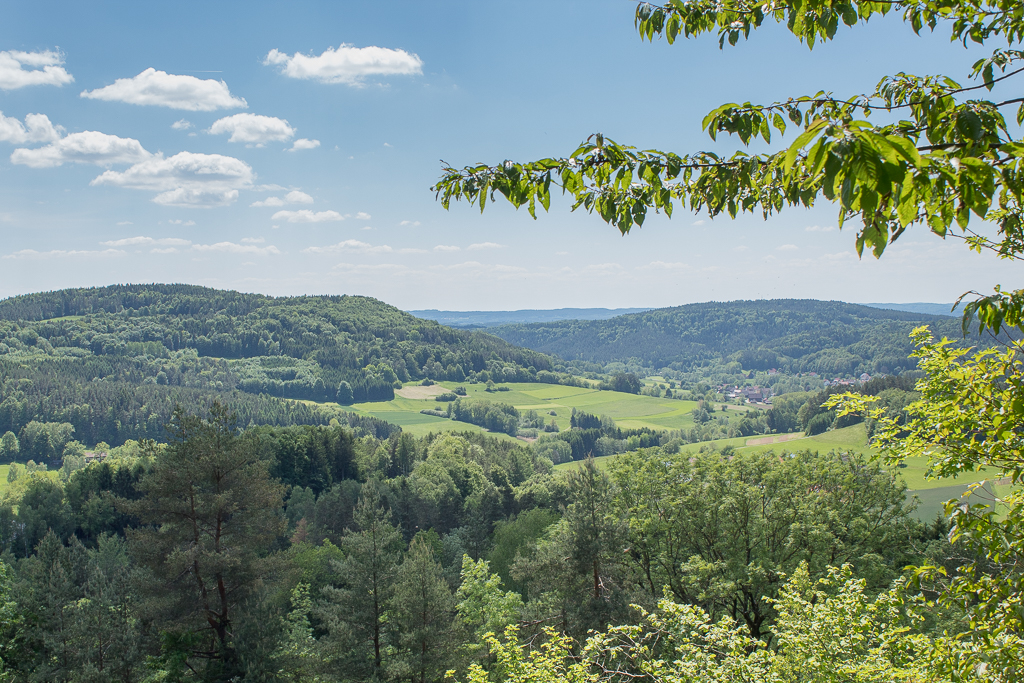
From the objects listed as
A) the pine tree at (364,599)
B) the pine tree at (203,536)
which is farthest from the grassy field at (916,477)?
the pine tree at (203,536)

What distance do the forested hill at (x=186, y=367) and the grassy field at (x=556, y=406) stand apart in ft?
39.9

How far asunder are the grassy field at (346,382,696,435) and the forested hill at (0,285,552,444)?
12176mm

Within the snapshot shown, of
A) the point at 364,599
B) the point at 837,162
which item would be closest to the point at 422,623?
the point at 364,599

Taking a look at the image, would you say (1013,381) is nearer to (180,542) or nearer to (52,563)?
(180,542)

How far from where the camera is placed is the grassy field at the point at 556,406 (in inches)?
4870

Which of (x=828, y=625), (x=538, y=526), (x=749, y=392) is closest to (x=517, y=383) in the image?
(x=749, y=392)

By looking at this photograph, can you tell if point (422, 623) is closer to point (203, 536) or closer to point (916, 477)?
point (203, 536)

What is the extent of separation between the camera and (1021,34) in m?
3.69

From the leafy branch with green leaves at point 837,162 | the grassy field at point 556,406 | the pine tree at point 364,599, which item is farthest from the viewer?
the grassy field at point 556,406

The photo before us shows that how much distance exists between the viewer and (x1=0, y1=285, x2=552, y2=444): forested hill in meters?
120

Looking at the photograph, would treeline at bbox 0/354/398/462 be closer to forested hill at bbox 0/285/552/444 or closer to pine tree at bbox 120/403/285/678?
forested hill at bbox 0/285/552/444

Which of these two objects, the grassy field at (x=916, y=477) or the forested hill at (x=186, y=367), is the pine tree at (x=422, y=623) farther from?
the forested hill at (x=186, y=367)

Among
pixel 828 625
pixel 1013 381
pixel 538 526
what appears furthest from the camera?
pixel 538 526

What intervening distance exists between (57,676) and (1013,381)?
21010mm
